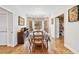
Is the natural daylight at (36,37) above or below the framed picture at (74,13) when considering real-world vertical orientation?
below

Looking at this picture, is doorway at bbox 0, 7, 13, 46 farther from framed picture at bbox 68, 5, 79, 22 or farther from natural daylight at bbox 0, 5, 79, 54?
framed picture at bbox 68, 5, 79, 22

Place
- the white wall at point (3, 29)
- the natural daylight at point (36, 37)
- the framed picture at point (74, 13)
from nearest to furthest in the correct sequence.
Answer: the framed picture at point (74, 13) < the natural daylight at point (36, 37) < the white wall at point (3, 29)

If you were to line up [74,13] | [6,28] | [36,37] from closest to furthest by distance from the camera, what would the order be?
1. [74,13]
2. [36,37]
3. [6,28]

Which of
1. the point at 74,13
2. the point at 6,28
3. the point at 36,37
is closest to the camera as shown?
the point at 74,13

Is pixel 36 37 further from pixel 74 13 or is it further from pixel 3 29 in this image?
pixel 74 13

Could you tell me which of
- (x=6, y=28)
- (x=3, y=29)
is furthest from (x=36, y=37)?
(x=3, y=29)

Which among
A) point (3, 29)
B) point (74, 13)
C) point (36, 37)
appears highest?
point (74, 13)

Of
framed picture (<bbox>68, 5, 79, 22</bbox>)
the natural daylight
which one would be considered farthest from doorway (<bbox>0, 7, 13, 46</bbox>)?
framed picture (<bbox>68, 5, 79, 22</bbox>)

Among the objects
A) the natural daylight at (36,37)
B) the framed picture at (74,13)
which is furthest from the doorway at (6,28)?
the framed picture at (74,13)

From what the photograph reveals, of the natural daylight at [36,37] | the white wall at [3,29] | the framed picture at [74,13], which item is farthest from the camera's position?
the white wall at [3,29]

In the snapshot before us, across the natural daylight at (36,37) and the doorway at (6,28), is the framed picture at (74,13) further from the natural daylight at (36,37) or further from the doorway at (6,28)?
the doorway at (6,28)
